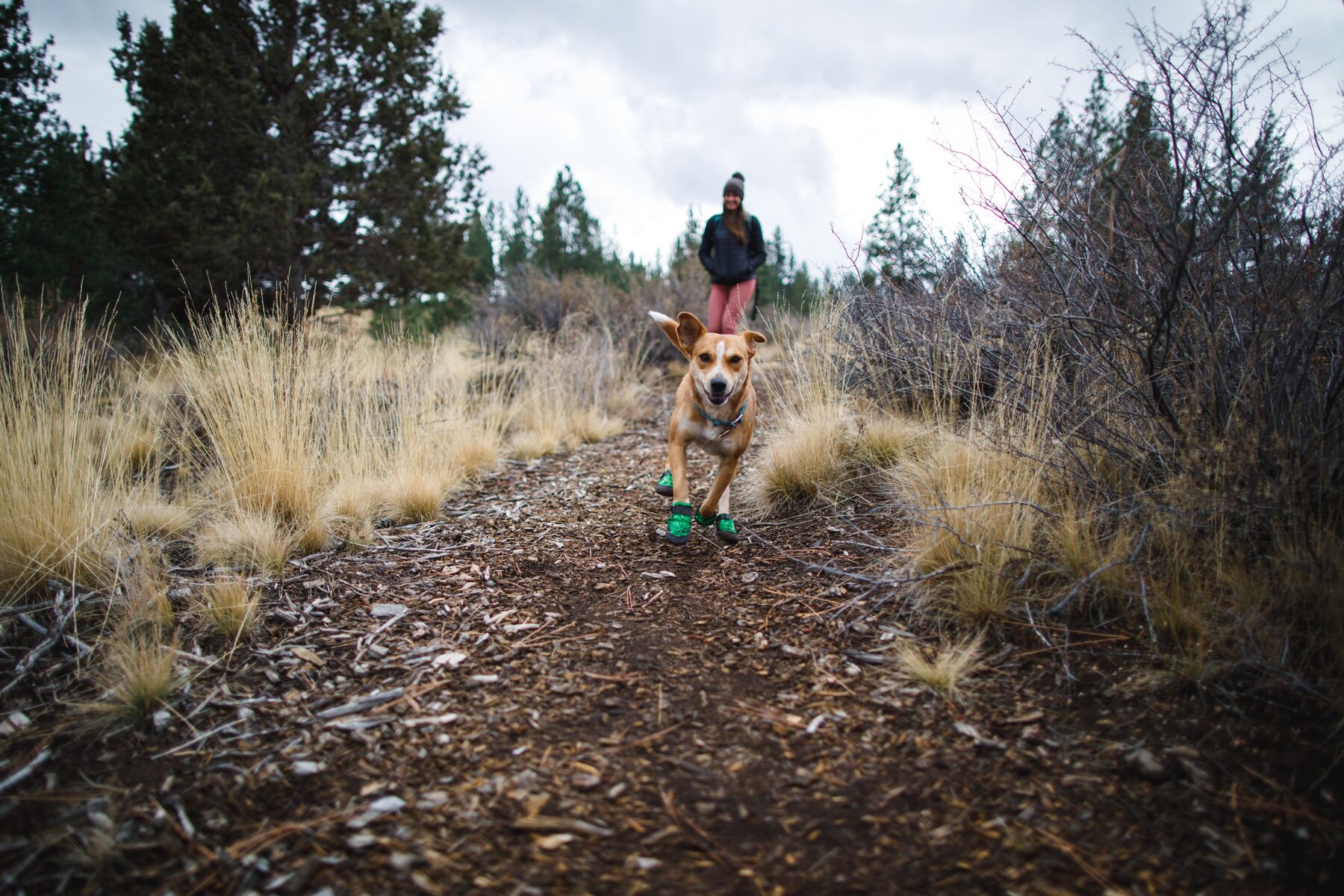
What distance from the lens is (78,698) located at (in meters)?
2.08

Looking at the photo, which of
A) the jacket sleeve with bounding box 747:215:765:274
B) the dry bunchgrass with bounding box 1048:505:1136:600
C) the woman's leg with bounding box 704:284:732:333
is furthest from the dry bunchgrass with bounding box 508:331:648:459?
the dry bunchgrass with bounding box 1048:505:1136:600

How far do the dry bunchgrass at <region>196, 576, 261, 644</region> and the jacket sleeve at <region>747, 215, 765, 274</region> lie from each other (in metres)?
5.45

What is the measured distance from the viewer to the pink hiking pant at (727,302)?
6723mm

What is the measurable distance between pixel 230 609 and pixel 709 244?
5526mm

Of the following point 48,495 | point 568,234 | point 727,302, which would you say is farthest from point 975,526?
point 568,234

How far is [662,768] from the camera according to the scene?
1.81 meters

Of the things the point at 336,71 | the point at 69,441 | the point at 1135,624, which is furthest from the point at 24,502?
the point at 336,71

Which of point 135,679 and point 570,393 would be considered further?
point 570,393

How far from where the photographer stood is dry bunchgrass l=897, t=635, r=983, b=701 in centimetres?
208

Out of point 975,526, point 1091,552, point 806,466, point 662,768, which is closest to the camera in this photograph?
point 662,768

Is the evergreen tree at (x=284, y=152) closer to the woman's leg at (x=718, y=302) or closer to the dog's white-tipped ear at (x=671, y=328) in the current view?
the woman's leg at (x=718, y=302)

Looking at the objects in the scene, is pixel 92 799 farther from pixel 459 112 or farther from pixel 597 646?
pixel 459 112

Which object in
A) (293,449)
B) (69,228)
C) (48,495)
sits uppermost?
(69,228)

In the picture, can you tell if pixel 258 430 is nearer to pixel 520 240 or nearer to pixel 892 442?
pixel 892 442
